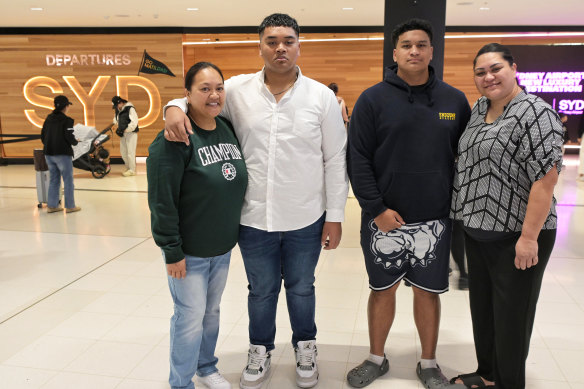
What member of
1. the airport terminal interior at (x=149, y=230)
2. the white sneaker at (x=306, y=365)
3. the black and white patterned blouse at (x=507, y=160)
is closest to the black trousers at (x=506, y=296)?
the black and white patterned blouse at (x=507, y=160)

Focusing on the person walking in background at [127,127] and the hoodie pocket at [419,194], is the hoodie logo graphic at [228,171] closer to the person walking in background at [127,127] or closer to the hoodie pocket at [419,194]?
the hoodie pocket at [419,194]

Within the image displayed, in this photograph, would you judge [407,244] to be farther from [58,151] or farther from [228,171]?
[58,151]

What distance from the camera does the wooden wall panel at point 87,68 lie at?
466 inches

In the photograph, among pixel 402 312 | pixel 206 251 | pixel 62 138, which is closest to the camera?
pixel 206 251

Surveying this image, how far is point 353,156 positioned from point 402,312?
148 cm

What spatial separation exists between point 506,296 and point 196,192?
4.26ft

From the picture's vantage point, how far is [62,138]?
20.7 ft

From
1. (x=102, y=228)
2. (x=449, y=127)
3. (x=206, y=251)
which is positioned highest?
(x=449, y=127)

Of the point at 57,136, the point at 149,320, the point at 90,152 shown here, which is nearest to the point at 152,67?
the point at 90,152

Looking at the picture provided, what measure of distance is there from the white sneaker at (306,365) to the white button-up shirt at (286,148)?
0.63 meters

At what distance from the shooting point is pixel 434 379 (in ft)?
7.70

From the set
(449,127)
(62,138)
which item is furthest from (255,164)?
(62,138)

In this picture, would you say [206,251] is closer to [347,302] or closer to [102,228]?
[347,302]

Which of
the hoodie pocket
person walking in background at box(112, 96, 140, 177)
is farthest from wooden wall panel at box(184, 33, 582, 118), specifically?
the hoodie pocket
